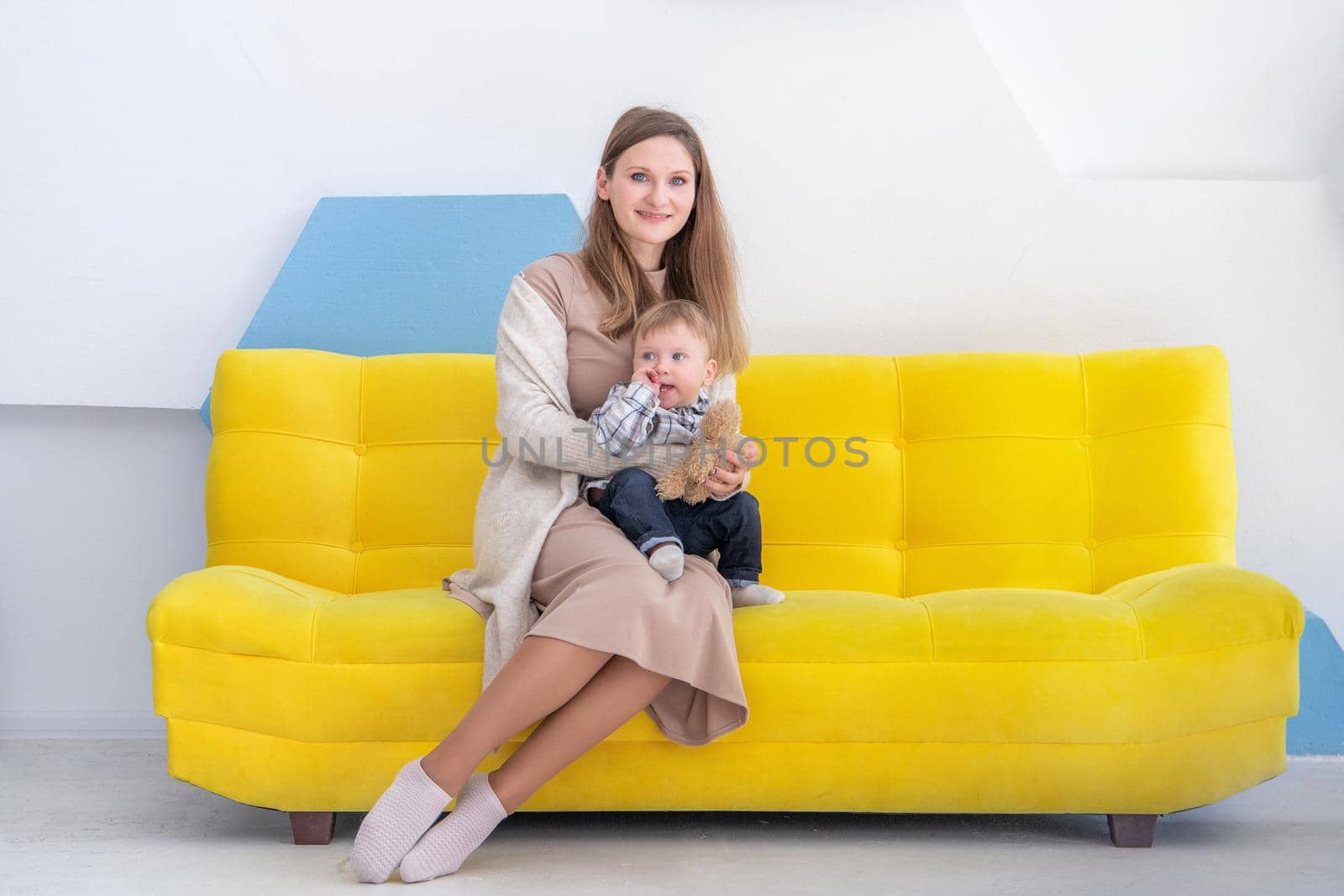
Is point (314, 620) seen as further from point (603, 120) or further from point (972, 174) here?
point (972, 174)

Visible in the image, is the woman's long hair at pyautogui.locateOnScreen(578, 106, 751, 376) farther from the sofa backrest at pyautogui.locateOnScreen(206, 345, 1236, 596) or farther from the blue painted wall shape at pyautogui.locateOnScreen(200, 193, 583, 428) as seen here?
the blue painted wall shape at pyautogui.locateOnScreen(200, 193, 583, 428)

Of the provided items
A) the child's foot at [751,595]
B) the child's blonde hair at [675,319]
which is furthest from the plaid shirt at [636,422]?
the child's foot at [751,595]

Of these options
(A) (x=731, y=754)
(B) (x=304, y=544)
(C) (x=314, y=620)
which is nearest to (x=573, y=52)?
(B) (x=304, y=544)

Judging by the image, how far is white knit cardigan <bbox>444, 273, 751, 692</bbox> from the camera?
1765 millimetres

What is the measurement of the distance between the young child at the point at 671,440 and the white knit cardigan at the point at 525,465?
1.3 inches

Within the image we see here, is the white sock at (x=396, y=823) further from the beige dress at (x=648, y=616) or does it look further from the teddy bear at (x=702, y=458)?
the teddy bear at (x=702, y=458)

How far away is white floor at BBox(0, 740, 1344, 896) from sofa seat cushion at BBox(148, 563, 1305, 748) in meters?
0.18

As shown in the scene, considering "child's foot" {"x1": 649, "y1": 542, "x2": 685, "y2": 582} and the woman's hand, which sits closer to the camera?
"child's foot" {"x1": 649, "y1": 542, "x2": 685, "y2": 582}

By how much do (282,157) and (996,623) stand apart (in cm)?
193

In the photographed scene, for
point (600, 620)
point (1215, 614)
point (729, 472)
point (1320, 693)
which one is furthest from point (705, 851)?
point (1320, 693)

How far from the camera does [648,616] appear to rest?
1632 millimetres

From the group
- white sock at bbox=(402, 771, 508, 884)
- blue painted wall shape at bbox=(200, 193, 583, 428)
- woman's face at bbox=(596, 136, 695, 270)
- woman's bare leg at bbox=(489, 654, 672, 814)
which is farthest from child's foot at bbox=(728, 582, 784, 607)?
blue painted wall shape at bbox=(200, 193, 583, 428)

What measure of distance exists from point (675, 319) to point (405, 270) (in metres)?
1.01

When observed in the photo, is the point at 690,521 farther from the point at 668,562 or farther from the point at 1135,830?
the point at 1135,830
